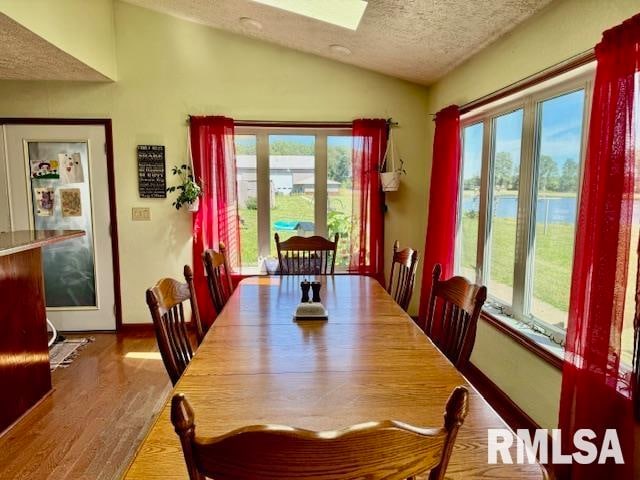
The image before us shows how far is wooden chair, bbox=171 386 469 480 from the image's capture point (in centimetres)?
57

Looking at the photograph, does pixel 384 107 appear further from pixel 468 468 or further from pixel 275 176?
pixel 468 468

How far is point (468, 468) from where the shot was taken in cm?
83

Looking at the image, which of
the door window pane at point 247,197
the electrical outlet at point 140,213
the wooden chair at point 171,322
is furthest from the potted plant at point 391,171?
the wooden chair at point 171,322

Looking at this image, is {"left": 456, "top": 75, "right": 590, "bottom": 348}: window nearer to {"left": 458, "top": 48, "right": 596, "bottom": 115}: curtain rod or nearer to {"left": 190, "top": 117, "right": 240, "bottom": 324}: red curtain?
{"left": 458, "top": 48, "right": 596, "bottom": 115}: curtain rod

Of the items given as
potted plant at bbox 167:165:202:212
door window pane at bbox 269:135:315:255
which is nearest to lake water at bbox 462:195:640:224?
door window pane at bbox 269:135:315:255

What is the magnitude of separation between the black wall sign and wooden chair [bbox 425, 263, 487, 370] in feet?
9.46

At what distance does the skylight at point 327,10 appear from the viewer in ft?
8.65

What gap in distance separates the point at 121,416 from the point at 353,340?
1.76m

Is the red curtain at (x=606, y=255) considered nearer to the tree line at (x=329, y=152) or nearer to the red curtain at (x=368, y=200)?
the red curtain at (x=368, y=200)

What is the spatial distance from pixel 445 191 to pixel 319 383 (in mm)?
2363

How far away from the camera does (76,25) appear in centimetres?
290

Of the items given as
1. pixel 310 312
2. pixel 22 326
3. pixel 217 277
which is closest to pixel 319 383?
pixel 310 312

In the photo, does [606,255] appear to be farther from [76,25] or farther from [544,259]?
[76,25]

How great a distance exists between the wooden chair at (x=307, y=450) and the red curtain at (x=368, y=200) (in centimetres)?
318
